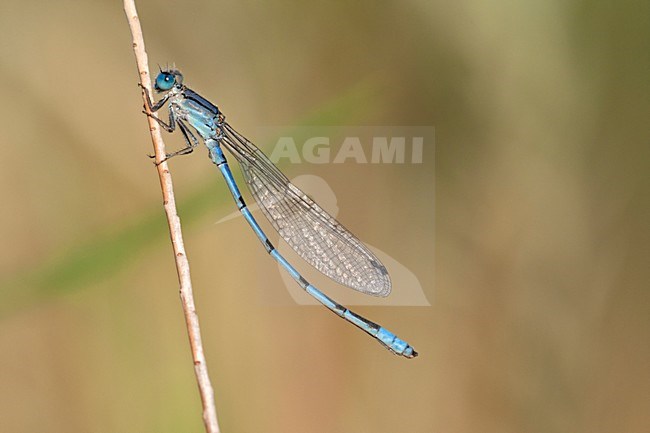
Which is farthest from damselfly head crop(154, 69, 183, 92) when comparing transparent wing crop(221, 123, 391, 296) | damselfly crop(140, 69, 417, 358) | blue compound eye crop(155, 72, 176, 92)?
transparent wing crop(221, 123, 391, 296)

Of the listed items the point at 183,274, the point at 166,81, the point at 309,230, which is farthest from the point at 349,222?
the point at 183,274

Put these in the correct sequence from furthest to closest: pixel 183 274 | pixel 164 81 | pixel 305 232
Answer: pixel 305 232 → pixel 164 81 → pixel 183 274

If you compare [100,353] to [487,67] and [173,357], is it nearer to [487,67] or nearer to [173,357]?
[173,357]

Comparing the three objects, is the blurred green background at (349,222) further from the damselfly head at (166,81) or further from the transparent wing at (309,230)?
the damselfly head at (166,81)

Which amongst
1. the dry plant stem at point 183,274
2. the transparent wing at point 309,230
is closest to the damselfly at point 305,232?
the transparent wing at point 309,230

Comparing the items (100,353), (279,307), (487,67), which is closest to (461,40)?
(487,67)

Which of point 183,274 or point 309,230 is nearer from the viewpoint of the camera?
point 183,274

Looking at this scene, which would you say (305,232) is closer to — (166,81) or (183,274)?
(166,81)
